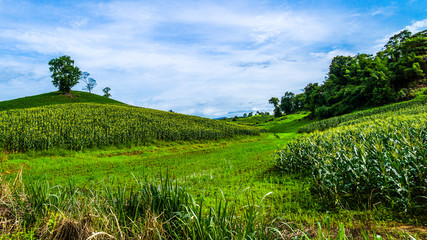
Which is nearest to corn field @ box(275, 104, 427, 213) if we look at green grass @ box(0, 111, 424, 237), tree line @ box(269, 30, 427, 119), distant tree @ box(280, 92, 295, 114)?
green grass @ box(0, 111, 424, 237)

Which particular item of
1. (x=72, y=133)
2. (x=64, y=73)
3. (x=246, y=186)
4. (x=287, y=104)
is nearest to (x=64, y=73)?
(x=64, y=73)

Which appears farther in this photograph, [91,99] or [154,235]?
[91,99]

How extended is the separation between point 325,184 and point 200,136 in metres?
25.9

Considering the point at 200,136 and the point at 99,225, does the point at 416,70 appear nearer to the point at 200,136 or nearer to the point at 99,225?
the point at 200,136

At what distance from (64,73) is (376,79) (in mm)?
79719

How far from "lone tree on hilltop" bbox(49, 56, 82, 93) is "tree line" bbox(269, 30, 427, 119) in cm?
7101

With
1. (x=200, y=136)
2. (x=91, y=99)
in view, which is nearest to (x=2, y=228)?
(x=200, y=136)

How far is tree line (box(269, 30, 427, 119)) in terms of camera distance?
40312mm

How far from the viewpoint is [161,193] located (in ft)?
11.6

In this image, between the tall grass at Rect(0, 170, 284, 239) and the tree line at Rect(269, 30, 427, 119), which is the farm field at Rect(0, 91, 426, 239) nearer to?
the tall grass at Rect(0, 170, 284, 239)

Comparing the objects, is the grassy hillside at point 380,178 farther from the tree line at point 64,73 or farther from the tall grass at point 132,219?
the tree line at point 64,73

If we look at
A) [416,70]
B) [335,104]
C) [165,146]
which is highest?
[416,70]

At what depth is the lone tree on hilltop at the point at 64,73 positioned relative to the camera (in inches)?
2359

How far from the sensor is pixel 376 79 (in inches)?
1625
